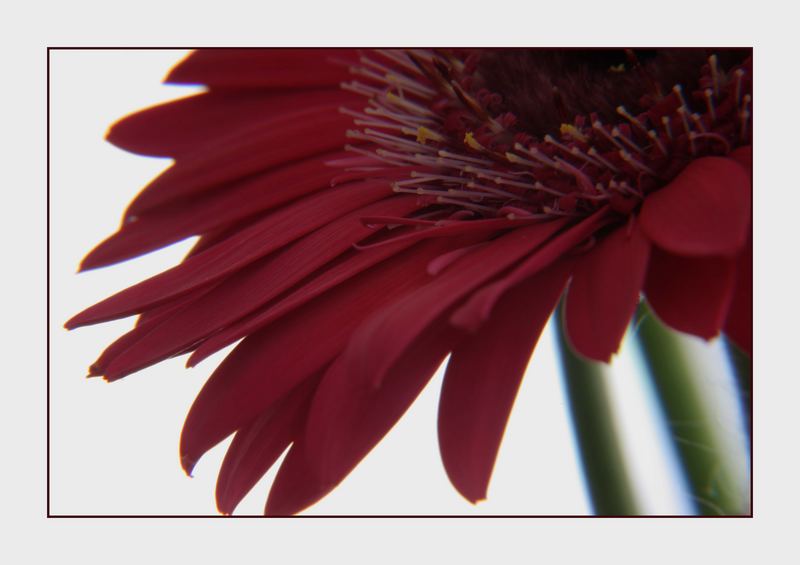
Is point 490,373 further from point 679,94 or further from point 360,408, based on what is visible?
point 679,94

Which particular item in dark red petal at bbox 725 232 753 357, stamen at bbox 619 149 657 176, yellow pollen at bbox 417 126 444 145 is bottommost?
dark red petal at bbox 725 232 753 357

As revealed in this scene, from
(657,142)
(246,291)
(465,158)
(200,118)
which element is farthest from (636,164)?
(200,118)

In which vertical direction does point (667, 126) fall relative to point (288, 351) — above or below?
above

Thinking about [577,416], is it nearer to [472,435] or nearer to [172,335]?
[472,435]

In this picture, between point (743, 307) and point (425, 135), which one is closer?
point (743, 307)

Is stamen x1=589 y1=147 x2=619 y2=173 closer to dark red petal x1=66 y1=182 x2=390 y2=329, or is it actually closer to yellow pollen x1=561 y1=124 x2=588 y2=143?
yellow pollen x1=561 y1=124 x2=588 y2=143

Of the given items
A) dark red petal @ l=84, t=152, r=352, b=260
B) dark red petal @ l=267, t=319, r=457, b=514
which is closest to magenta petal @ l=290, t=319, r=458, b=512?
dark red petal @ l=267, t=319, r=457, b=514
